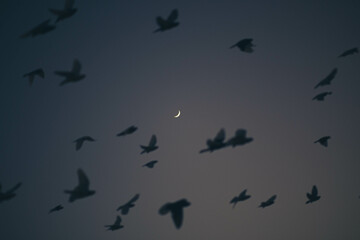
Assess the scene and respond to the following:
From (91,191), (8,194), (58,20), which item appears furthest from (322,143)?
(8,194)

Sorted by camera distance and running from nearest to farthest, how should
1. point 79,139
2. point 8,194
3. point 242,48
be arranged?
point 8,194, point 242,48, point 79,139

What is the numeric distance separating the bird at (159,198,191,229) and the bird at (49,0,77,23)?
8.60 meters

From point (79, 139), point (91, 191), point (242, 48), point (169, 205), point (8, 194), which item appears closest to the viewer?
point (169, 205)

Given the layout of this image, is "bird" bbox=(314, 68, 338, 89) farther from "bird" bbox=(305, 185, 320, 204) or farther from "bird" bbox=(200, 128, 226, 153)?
"bird" bbox=(200, 128, 226, 153)

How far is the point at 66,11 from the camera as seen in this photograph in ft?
41.5

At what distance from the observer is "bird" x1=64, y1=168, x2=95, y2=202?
11750mm

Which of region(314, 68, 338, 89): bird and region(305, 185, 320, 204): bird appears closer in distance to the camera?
region(314, 68, 338, 89): bird

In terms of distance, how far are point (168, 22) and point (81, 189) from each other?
24.6 ft

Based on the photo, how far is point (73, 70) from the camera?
42.3ft

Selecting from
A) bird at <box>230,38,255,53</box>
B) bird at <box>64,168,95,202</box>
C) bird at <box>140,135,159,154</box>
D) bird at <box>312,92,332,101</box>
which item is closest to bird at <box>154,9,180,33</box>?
bird at <box>230,38,255,53</box>

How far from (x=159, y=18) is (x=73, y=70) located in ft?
13.6

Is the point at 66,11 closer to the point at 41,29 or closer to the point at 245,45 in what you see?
the point at 41,29

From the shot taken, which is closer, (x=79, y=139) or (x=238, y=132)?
(x=238, y=132)

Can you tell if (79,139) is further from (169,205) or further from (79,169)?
(169,205)
